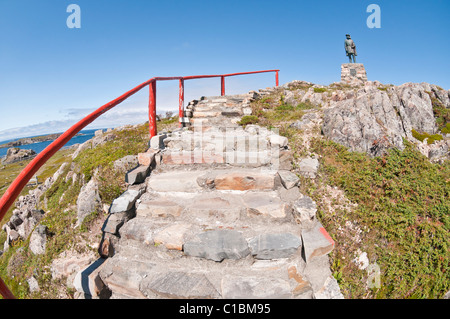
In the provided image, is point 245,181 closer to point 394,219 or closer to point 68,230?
point 394,219

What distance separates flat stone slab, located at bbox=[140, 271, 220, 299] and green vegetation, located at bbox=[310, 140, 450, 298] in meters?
1.93

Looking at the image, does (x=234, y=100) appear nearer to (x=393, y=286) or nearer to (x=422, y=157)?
(x=422, y=157)

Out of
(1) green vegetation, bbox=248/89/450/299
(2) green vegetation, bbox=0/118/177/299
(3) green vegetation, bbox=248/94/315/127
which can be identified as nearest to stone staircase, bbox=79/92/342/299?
(1) green vegetation, bbox=248/89/450/299

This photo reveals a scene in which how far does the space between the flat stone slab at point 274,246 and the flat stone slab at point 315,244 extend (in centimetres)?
12

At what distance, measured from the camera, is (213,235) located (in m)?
3.38

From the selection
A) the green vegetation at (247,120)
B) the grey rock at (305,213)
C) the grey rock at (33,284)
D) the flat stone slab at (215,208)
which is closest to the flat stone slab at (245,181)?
the flat stone slab at (215,208)

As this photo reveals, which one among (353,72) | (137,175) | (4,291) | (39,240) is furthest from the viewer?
(353,72)

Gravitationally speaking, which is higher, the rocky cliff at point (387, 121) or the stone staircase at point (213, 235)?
the rocky cliff at point (387, 121)

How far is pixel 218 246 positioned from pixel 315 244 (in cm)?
138

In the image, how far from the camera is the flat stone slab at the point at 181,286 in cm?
282

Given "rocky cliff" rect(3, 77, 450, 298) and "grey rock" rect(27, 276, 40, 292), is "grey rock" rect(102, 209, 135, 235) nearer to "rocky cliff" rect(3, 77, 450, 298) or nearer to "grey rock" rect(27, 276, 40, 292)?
"rocky cliff" rect(3, 77, 450, 298)

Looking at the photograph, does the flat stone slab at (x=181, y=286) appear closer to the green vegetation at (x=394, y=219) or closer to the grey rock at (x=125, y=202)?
the grey rock at (x=125, y=202)

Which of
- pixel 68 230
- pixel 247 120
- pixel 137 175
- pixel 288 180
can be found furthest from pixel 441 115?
pixel 68 230
